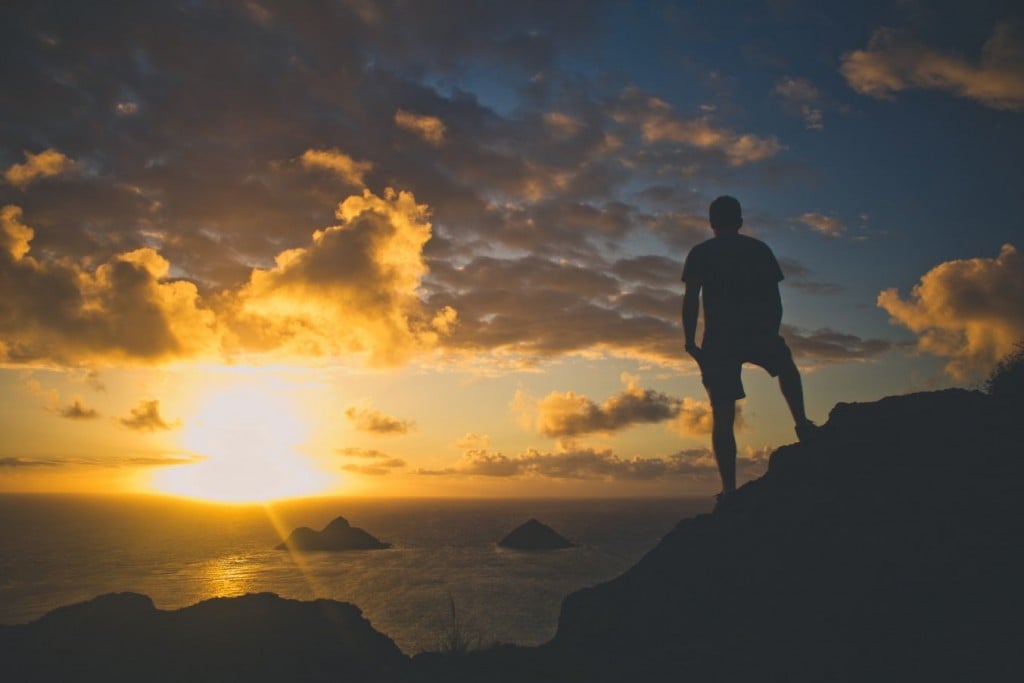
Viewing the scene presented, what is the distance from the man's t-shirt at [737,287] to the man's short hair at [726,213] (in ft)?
0.76

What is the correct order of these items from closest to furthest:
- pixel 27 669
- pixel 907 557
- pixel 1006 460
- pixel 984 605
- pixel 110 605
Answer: pixel 984 605
pixel 907 557
pixel 1006 460
pixel 27 669
pixel 110 605

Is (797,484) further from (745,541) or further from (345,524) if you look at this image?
(345,524)

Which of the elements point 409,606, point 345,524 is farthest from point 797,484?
point 345,524

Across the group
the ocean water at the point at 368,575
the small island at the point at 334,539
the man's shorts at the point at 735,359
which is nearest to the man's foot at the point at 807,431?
the man's shorts at the point at 735,359

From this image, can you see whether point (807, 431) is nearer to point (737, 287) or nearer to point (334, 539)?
point (737, 287)

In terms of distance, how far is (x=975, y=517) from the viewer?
191 inches

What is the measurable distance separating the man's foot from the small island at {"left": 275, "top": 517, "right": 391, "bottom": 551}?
101m

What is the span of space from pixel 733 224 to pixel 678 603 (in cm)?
410

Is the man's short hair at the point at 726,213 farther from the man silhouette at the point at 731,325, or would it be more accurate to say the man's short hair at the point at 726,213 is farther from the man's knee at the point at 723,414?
the man's knee at the point at 723,414

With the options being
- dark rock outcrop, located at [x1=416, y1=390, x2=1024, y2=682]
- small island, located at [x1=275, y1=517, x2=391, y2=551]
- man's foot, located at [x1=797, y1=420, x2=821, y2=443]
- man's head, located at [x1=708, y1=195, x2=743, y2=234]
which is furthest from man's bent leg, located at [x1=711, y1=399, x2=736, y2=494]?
small island, located at [x1=275, y1=517, x2=391, y2=551]

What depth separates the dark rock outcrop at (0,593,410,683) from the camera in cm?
955

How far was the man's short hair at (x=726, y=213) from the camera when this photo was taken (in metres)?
6.89

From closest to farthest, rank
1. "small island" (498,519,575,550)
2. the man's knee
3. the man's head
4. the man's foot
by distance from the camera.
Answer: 1. the man's knee
2. the man's foot
3. the man's head
4. "small island" (498,519,575,550)

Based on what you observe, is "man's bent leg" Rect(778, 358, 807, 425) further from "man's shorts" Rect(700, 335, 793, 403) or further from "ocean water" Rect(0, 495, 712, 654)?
"ocean water" Rect(0, 495, 712, 654)
